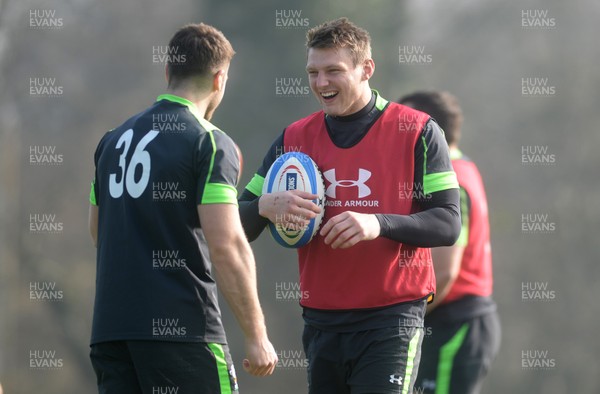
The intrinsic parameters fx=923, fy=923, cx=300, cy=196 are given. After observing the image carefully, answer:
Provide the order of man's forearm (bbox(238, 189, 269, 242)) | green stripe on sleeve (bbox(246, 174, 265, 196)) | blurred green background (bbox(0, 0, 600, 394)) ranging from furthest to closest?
blurred green background (bbox(0, 0, 600, 394)), green stripe on sleeve (bbox(246, 174, 265, 196)), man's forearm (bbox(238, 189, 269, 242))

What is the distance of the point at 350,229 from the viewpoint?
3.86m

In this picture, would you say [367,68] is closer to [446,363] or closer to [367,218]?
[367,218]

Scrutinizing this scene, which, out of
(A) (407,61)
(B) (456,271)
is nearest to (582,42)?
(A) (407,61)

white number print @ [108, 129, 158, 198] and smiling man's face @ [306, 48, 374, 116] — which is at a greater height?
smiling man's face @ [306, 48, 374, 116]

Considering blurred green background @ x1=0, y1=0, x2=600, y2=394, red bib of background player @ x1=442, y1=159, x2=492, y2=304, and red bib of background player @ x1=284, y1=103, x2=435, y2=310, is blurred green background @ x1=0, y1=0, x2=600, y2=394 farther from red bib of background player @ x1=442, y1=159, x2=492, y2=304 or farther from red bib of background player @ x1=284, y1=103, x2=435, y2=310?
red bib of background player @ x1=284, y1=103, x2=435, y2=310

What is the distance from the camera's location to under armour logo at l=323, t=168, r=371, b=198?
4.18 meters

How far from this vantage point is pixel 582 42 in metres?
20.2

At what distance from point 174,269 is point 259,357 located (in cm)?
52

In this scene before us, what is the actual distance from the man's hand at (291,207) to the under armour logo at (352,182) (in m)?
0.13

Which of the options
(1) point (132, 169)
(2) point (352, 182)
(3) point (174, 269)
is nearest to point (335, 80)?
(2) point (352, 182)

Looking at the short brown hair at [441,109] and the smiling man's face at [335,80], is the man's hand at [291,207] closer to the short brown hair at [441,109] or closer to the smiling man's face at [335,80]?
the smiling man's face at [335,80]

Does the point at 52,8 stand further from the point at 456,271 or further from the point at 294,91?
→ the point at 456,271

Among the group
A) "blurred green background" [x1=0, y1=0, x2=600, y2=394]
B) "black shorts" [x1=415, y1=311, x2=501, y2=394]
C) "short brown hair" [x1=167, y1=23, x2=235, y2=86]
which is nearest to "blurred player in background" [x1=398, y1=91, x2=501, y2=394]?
"black shorts" [x1=415, y1=311, x2=501, y2=394]

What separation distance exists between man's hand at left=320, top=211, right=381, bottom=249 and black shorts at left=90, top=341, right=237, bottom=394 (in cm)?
69
